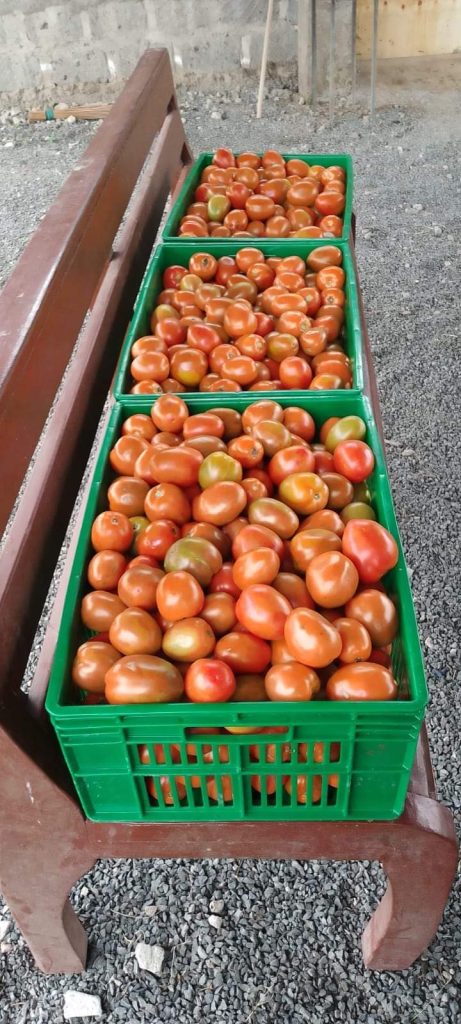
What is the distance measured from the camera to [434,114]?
7000 mm

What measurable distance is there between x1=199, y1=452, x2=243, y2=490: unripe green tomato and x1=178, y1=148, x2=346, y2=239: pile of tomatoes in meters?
A: 1.53

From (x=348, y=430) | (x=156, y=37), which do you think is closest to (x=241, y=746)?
(x=348, y=430)

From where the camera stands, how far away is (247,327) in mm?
2514

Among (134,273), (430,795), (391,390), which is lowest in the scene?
(391,390)

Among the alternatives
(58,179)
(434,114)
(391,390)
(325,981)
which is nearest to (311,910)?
(325,981)

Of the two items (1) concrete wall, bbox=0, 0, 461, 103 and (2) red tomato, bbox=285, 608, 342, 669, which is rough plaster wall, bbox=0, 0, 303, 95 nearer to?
(1) concrete wall, bbox=0, 0, 461, 103

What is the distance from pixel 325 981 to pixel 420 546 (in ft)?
5.48

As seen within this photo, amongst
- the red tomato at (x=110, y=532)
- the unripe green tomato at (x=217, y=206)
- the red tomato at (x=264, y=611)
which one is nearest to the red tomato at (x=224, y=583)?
the red tomato at (x=264, y=611)

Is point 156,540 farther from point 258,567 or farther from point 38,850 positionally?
point 38,850

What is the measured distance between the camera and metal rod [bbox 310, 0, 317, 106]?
677 cm

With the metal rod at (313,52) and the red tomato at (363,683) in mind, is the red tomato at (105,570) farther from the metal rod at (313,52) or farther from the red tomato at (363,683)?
the metal rod at (313,52)

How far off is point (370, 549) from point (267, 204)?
212 centimetres

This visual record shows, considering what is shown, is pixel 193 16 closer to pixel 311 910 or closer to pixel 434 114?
pixel 434 114

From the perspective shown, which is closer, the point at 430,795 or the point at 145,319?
the point at 430,795
